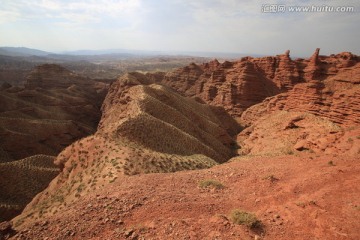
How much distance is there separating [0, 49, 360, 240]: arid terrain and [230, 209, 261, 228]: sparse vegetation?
0.05 metres

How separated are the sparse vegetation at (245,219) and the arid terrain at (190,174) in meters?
0.05

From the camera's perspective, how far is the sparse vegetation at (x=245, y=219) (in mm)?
9094

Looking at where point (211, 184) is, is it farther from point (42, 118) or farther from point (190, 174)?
point (42, 118)

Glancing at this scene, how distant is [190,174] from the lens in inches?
592

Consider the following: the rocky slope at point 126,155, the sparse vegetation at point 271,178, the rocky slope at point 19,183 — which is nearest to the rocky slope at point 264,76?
the rocky slope at point 126,155

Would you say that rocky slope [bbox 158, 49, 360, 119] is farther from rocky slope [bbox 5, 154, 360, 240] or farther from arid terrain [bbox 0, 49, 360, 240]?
rocky slope [bbox 5, 154, 360, 240]

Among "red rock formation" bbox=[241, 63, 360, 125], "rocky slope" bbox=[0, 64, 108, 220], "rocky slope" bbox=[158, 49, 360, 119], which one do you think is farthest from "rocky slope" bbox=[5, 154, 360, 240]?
"rocky slope" bbox=[158, 49, 360, 119]

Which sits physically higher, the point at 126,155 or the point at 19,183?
the point at 126,155

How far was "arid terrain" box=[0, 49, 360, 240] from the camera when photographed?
9328 mm

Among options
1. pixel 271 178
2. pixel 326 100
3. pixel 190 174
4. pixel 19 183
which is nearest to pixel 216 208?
pixel 271 178

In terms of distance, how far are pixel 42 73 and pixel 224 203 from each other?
93639 mm

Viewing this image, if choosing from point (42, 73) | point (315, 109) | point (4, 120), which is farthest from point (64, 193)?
point (42, 73)

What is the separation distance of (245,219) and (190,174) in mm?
6069

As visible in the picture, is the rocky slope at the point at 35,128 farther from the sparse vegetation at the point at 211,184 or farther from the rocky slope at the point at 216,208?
the sparse vegetation at the point at 211,184
